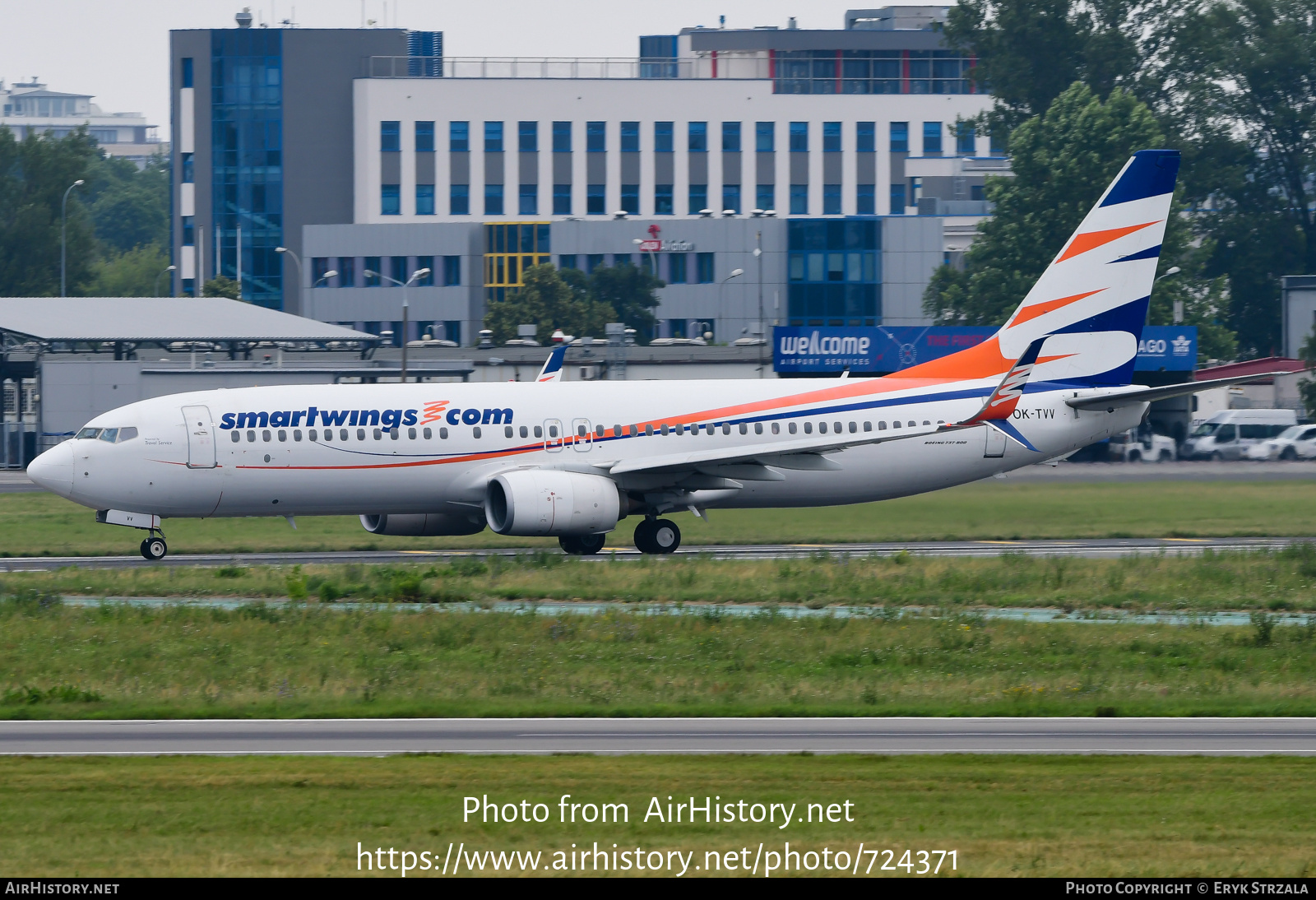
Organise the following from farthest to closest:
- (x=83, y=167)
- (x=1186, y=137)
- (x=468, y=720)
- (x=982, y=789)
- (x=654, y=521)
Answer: (x=83, y=167) < (x=1186, y=137) < (x=654, y=521) < (x=468, y=720) < (x=982, y=789)

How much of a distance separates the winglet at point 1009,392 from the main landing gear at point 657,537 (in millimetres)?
6803

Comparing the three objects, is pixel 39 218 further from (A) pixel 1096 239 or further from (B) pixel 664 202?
(A) pixel 1096 239

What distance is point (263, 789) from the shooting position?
15.8 metres

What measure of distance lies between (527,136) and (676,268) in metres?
21.9

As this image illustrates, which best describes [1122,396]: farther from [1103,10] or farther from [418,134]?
[418,134]

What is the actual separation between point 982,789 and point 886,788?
0.84 meters

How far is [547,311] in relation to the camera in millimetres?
108250

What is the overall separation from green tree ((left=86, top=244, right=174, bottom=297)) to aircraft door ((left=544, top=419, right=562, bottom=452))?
4830 inches

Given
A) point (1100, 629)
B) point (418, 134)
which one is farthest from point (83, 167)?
point (1100, 629)

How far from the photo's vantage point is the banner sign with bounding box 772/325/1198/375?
251ft

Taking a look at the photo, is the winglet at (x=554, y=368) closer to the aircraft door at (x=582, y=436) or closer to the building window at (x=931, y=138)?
the aircraft door at (x=582, y=436)

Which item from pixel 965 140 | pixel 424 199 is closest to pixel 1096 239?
pixel 965 140

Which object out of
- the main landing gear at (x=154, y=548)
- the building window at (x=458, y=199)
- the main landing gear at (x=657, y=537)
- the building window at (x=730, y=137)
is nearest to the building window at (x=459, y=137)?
the building window at (x=458, y=199)

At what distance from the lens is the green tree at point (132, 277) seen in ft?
529
